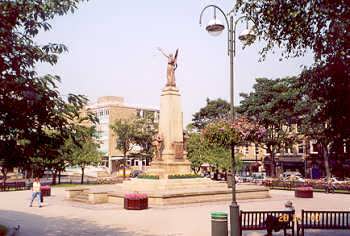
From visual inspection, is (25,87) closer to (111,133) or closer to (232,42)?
(232,42)

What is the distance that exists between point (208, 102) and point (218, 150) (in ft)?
86.2

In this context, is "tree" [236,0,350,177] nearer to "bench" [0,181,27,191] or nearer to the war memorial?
the war memorial

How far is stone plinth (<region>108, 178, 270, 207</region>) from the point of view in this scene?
23219 millimetres

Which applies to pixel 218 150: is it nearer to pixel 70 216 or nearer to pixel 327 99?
pixel 70 216

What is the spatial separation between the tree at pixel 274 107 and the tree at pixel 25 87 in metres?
46.1

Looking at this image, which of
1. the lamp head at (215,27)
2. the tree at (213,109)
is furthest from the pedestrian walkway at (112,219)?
Answer: the tree at (213,109)

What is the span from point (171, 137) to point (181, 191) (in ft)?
18.0

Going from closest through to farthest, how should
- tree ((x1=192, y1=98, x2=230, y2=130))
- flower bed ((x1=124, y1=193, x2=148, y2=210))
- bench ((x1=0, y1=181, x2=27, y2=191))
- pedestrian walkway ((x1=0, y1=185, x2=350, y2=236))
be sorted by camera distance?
pedestrian walkway ((x1=0, y1=185, x2=350, y2=236)) < flower bed ((x1=124, y1=193, x2=148, y2=210)) < bench ((x1=0, y1=181, x2=27, y2=191)) < tree ((x1=192, y1=98, x2=230, y2=130))

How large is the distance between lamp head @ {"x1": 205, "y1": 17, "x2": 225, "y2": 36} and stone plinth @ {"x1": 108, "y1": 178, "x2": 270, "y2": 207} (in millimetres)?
12445

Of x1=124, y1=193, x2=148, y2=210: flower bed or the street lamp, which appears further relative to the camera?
x1=124, y1=193, x2=148, y2=210: flower bed

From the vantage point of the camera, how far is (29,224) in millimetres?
16453

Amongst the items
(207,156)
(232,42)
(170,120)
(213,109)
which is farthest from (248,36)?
(213,109)

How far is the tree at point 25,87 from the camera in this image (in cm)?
788

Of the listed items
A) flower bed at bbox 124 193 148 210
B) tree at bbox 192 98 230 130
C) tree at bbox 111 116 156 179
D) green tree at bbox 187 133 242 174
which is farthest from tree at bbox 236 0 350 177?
tree at bbox 192 98 230 130
